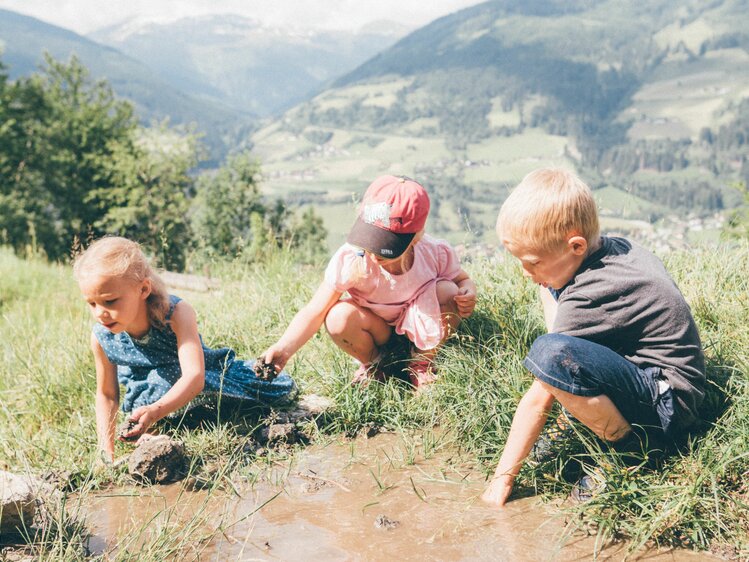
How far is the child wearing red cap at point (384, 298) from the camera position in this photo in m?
3.27

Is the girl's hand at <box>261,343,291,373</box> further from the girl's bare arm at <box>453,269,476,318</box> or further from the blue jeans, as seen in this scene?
the blue jeans

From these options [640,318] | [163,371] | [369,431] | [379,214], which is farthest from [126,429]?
[640,318]

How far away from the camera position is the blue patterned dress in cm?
331

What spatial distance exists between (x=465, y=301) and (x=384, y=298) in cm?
46

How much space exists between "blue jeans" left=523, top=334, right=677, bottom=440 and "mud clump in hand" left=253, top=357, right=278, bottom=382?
1423 millimetres

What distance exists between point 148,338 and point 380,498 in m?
1.53

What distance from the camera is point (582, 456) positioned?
2.60 m

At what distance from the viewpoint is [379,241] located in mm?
3223

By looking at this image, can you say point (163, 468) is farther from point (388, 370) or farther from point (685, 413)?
point (685, 413)

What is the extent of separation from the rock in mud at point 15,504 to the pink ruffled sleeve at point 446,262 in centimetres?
233

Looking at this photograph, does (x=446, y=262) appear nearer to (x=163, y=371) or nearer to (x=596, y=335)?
(x=596, y=335)

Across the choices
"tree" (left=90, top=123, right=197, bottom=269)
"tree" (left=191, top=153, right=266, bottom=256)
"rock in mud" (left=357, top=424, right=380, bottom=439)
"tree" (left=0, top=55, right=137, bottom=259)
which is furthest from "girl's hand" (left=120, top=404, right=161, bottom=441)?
"tree" (left=0, top=55, right=137, bottom=259)

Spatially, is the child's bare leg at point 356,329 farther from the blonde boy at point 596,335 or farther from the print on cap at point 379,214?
the blonde boy at point 596,335

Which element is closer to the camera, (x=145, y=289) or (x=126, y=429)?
(x=126, y=429)
